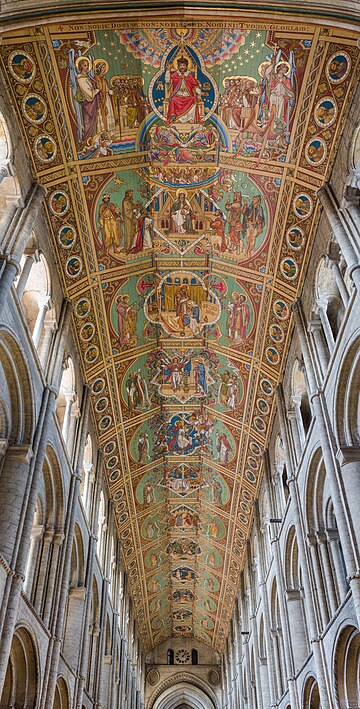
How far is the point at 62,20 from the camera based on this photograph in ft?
38.0

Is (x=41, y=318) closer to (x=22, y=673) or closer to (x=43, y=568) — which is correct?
(x=43, y=568)

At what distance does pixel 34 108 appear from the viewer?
1305 centimetres

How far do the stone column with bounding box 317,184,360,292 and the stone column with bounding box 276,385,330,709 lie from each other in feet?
22.3

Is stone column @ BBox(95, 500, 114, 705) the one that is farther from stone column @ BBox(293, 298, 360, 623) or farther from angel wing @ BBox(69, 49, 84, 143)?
angel wing @ BBox(69, 49, 84, 143)

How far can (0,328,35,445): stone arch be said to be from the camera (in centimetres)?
1245

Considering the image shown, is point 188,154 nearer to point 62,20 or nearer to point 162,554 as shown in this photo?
point 62,20

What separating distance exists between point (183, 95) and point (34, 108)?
11.1 feet

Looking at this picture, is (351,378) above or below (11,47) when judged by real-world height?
below

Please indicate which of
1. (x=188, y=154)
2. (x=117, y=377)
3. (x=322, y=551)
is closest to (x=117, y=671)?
(x=117, y=377)

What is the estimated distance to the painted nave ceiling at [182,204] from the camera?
1283 centimetres

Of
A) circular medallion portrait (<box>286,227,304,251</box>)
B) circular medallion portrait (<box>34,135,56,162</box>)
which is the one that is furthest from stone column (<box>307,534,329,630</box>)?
circular medallion portrait (<box>34,135,56,162</box>)

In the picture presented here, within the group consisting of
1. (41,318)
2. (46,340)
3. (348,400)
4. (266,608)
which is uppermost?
(41,318)

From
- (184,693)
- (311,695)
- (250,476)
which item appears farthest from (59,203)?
(184,693)

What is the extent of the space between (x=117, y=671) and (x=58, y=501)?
44.0 feet
